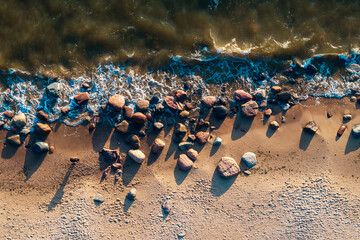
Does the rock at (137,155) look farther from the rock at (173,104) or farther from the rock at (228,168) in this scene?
the rock at (228,168)

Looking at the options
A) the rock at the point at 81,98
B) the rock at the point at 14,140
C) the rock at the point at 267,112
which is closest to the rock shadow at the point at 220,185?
the rock at the point at 267,112

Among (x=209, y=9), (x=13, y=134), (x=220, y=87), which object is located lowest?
(x=13, y=134)

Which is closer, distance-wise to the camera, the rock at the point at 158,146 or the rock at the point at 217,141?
the rock at the point at 158,146

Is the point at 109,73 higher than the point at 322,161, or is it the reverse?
the point at 322,161

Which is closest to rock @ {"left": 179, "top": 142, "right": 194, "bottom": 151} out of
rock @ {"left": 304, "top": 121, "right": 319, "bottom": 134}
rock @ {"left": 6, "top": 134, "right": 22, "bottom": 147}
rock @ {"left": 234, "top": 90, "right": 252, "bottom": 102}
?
rock @ {"left": 234, "top": 90, "right": 252, "bottom": 102}

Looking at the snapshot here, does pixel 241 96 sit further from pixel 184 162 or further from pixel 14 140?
pixel 14 140

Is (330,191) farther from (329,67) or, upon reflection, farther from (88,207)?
(88,207)

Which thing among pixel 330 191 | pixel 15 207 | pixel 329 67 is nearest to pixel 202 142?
pixel 330 191
